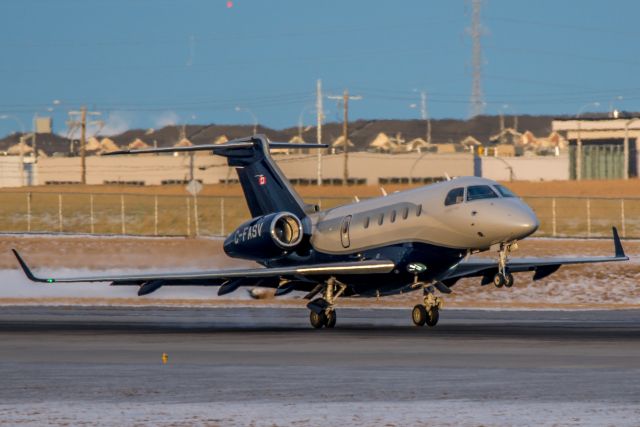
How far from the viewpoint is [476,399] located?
61.5ft

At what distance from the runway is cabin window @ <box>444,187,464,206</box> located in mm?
3242

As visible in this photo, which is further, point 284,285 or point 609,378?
point 284,285

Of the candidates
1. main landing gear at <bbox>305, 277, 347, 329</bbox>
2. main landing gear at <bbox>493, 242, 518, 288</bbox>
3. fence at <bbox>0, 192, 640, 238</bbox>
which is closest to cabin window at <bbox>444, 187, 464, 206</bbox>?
main landing gear at <bbox>493, 242, 518, 288</bbox>

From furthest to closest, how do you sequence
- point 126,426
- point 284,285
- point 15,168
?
point 15,168
point 284,285
point 126,426

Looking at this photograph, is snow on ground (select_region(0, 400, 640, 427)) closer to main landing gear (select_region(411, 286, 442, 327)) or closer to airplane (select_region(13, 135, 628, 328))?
airplane (select_region(13, 135, 628, 328))

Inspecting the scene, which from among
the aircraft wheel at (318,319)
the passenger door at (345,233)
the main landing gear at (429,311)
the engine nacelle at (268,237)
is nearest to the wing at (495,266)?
the main landing gear at (429,311)

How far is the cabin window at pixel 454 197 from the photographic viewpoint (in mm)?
34500

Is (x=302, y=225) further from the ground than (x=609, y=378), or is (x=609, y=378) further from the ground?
(x=302, y=225)

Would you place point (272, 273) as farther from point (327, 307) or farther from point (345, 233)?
point (345, 233)

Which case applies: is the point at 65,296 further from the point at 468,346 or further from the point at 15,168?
the point at 15,168

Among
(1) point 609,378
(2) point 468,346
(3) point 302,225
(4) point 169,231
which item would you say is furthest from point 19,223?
(1) point 609,378

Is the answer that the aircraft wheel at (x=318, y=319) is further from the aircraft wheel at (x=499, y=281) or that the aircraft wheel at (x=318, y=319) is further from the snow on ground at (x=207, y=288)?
the snow on ground at (x=207, y=288)

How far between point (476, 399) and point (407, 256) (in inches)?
652

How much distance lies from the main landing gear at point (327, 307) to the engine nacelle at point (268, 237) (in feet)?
6.30
